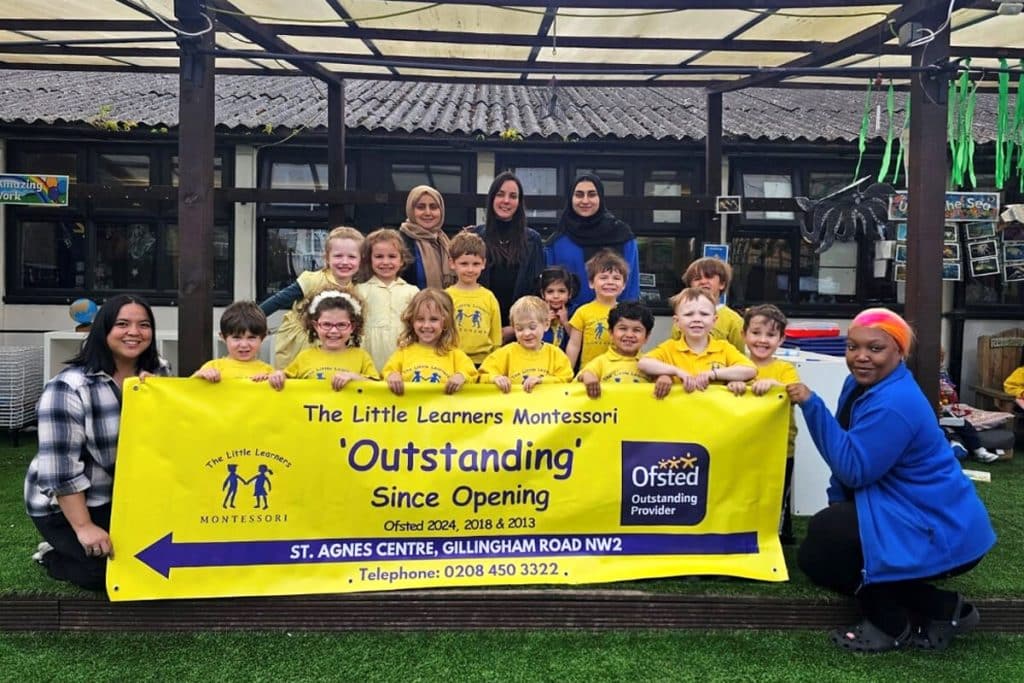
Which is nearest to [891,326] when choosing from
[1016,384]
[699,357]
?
[699,357]

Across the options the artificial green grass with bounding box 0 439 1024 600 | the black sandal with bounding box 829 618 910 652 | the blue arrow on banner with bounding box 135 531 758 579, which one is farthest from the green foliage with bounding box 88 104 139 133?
the black sandal with bounding box 829 618 910 652

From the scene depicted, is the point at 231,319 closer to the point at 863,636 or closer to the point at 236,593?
the point at 236,593

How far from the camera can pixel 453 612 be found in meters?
3.43

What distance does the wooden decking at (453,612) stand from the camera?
3.38 meters

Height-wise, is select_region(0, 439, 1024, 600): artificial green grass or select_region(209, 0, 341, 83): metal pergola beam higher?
select_region(209, 0, 341, 83): metal pergola beam

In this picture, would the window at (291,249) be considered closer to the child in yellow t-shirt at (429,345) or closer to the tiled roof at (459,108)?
the tiled roof at (459,108)

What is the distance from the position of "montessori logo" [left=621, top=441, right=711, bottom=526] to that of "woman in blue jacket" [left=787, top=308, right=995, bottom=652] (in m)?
0.55

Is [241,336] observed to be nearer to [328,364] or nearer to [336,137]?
[328,364]

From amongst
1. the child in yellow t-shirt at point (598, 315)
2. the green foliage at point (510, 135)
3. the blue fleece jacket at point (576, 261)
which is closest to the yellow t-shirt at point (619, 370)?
the child in yellow t-shirt at point (598, 315)

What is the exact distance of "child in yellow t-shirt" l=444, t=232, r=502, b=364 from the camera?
425 cm

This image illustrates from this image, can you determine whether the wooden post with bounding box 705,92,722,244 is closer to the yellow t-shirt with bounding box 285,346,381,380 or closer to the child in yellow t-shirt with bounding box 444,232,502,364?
the child in yellow t-shirt with bounding box 444,232,502,364

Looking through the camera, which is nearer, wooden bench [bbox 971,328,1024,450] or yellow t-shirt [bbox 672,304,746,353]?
yellow t-shirt [bbox 672,304,746,353]

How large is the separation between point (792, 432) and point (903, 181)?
5326 mm

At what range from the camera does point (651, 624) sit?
3457 millimetres
